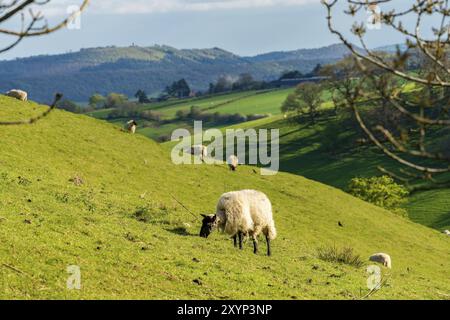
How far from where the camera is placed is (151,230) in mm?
24609

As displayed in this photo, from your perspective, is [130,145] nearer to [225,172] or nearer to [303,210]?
[225,172]

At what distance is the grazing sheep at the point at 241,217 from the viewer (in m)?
24.0

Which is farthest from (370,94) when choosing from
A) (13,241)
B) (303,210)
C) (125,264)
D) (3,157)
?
(303,210)

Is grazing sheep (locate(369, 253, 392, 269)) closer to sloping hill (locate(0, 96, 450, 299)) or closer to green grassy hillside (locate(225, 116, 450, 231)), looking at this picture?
sloping hill (locate(0, 96, 450, 299))

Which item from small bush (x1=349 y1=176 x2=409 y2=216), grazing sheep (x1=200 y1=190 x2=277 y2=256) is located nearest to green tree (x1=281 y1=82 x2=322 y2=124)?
small bush (x1=349 y1=176 x2=409 y2=216)

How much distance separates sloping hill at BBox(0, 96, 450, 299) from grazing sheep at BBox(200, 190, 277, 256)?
0.83 meters

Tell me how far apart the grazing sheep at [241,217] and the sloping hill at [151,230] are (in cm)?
83

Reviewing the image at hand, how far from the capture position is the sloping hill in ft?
53.5

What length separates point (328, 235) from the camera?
127ft

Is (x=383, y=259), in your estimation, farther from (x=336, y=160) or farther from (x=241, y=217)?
(x=336, y=160)

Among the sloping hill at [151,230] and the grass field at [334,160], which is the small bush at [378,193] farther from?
the sloping hill at [151,230]

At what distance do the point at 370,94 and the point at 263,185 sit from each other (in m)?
40.2

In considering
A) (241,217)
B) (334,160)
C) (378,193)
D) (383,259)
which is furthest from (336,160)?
(241,217)

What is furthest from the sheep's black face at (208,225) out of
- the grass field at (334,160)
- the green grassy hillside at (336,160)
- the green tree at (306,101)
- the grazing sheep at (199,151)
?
the green tree at (306,101)
